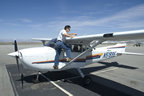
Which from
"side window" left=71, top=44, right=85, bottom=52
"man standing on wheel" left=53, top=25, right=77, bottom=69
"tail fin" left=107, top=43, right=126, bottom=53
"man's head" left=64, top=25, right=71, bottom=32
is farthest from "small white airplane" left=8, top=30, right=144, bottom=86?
"tail fin" left=107, top=43, right=126, bottom=53

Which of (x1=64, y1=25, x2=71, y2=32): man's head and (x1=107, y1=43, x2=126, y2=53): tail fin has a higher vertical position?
(x1=64, y1=25, x2=71, y2=32): man's head

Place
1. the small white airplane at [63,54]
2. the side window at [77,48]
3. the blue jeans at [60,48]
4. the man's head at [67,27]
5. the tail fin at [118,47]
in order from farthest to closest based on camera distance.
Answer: the tail fin at [118,47]
the side window at [77,48]
the man's head at [67,27]
the blue jeans at [60,48]
the small white airplane at [63,54]

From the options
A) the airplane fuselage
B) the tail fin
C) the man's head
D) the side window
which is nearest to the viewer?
the airplane fuselage

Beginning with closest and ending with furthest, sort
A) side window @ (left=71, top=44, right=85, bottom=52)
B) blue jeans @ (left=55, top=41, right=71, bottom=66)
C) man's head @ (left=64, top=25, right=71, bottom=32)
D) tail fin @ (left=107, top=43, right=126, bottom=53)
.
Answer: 1. blue jeans @ (left=55, top=41, right=71, bottom=66)
2. man's head @ (left=64, top=25, right=71, bottom=32)
3. side window @ (left=71, top=44, right=85, bottom=52)
4. tail fin @ (left=107, top=43, right=126, bottom=53)

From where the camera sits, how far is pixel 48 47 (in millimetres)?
5055

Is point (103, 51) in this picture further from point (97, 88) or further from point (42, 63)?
point (42, 63)

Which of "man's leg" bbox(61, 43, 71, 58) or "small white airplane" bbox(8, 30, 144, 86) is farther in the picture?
"man's leg" bbox(61, 43, 71, 58)

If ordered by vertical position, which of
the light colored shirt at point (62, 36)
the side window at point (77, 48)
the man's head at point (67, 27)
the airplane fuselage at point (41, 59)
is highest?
the man's head at point (67, 27)

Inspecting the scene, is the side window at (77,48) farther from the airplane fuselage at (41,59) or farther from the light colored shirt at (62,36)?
the light colored shirt at (62,36)

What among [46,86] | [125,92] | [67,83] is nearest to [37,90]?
[46,86]

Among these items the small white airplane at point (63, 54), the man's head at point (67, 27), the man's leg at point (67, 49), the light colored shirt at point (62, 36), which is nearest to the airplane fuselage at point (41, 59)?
the small white airplane at point (63, 54)

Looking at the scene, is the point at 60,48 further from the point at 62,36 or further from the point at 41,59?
the point at 41,59

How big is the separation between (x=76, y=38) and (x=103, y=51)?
2524 mm

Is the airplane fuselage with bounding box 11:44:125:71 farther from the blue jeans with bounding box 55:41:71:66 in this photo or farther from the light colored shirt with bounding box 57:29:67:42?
the light colored shirt with bounding box 57:29:67:42
